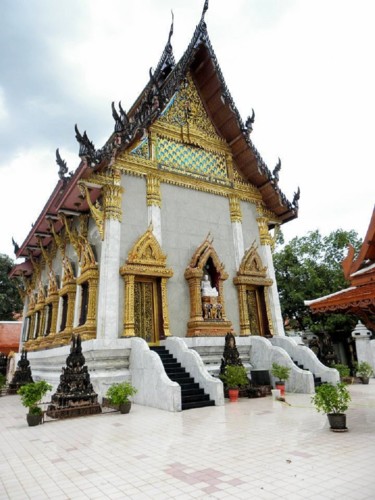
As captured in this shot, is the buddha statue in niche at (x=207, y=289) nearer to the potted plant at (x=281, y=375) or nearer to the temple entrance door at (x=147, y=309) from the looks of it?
the temple entrance door at (x=147, y=309)

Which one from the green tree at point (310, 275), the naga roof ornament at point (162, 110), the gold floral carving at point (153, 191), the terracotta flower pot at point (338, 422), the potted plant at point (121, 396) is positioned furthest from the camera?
the green tree at point (310, 275)

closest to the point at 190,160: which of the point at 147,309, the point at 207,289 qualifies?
the point at 207,289

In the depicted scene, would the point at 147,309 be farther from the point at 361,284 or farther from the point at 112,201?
the point at 361,284

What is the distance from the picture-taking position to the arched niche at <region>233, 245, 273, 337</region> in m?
11.0

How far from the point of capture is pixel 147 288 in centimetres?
960

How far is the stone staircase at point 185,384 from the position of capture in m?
7.02

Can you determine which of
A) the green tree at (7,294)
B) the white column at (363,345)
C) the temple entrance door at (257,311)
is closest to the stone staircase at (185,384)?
the temple entrance door at (257,311)

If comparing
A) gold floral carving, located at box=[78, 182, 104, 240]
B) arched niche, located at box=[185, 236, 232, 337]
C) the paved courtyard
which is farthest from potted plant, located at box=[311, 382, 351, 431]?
gold floral carving, located at box=[78, 182, 104, 240]

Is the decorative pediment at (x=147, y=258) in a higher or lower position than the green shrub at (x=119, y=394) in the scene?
higher

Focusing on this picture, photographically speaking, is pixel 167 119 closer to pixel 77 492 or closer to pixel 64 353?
pixel 64 353

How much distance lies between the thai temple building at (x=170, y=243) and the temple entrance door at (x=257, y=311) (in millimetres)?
33

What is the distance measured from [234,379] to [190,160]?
6.85 meters

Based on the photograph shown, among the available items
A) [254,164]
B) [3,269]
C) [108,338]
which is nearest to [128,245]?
[108,338]

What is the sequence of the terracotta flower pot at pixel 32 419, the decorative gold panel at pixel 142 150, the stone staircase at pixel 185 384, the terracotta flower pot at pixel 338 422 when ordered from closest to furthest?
1. the terracotta flower pot at pixel 338 422
2. the terracotta flower pot at pixel 32 419
3. the stone staircase at pixel 185 384
4. the decorative gold panel at pixel 142 150
